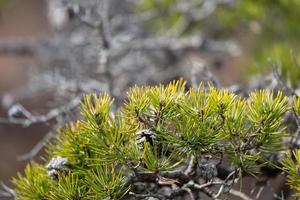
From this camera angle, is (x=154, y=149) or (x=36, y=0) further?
(x=36, y=0)

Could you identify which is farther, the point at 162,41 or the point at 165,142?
the point at 162,41

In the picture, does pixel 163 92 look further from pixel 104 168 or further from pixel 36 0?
pixel 36 0

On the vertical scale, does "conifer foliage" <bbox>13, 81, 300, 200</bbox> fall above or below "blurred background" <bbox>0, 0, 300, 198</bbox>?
below

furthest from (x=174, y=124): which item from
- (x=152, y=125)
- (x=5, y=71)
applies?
(x=5, y=71)

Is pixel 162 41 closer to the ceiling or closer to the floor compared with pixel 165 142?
closer to the ceiling

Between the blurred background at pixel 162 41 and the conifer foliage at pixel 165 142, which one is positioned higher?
the blurred background at pixel 162 41

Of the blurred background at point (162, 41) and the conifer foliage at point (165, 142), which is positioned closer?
the conifer foliage at point (165, 142)

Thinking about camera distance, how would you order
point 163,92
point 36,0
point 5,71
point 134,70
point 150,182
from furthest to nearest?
point 36,0 → point 5,71 → point 134,70 → point 150,182 → point 163,92

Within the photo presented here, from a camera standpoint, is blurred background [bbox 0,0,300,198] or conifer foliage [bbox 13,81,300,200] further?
blurred background [bbox 0,0,300,198]
